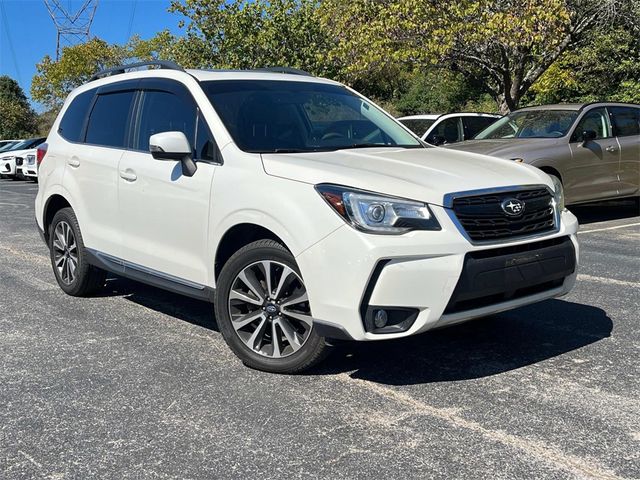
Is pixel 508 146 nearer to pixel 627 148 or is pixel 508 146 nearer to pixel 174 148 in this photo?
pixel 627 148

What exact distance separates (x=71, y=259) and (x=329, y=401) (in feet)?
11.1

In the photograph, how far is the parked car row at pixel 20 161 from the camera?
923 inches

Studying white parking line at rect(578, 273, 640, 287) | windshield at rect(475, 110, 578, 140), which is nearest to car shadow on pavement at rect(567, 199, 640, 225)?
windshield at rect(475, 110, 578, 140)

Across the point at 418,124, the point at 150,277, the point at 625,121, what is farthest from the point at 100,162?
the point at 625,121

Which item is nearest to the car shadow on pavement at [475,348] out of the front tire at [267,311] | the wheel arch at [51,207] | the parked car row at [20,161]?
the front tire at [267,311]

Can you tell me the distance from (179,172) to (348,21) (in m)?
13.6

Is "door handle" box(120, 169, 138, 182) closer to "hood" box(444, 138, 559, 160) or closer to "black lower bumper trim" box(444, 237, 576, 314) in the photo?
"black lower bumper trim" box(444, 237, 576, 314)

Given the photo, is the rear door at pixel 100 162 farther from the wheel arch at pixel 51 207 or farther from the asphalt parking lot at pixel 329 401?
the asphalt parking lot at pixel 329 401

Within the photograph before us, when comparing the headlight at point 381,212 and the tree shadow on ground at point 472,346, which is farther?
the tree shadow on ground at point 472,346

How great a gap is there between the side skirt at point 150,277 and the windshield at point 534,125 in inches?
265

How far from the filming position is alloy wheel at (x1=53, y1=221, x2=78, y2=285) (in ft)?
19.8

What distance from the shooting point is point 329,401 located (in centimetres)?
367

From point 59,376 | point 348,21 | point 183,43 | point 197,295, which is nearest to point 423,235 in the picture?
point 197,295

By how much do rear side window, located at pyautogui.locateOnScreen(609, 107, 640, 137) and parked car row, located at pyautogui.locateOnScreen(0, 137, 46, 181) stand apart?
18.2m
